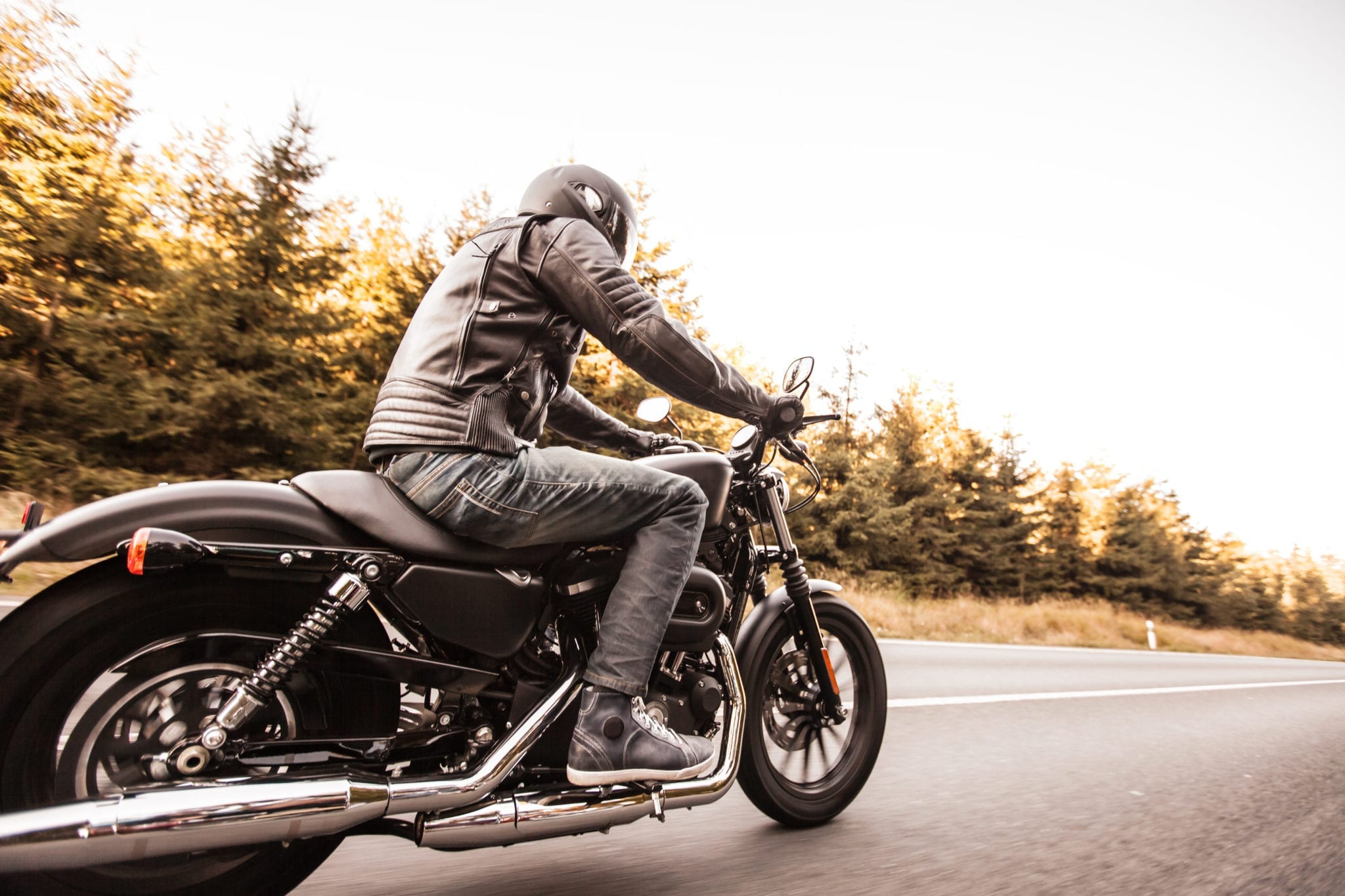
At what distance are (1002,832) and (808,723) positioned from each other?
80cm

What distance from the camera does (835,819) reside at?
319 cm

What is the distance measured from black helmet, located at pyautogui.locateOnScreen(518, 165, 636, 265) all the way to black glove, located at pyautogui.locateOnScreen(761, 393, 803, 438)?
635mm

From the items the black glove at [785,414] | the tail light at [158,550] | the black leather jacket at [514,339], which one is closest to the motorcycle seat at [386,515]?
the black leather jacket at [514,339]

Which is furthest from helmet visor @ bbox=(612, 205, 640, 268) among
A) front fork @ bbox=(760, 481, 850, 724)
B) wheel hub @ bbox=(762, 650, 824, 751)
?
wheel hub @ bbox=(762, 650, 824, 751)

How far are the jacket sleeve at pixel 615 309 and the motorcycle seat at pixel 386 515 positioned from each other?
65 cm

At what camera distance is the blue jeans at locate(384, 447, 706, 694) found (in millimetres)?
2115

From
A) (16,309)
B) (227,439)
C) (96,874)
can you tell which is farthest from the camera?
(227,439)

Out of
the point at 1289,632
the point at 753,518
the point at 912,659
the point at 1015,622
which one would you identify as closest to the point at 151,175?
the point at 912,659

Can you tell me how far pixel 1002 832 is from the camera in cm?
310

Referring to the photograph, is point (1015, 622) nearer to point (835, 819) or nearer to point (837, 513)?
point (837, 513)

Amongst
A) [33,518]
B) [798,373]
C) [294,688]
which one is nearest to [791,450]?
[798,373]

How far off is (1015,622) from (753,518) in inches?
643

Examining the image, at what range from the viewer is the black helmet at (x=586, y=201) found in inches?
97.6

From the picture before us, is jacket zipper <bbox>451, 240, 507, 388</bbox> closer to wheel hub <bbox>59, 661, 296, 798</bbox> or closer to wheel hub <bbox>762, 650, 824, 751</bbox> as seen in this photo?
wheel hub <bbox>59, 661, 296, 798</bbox>
